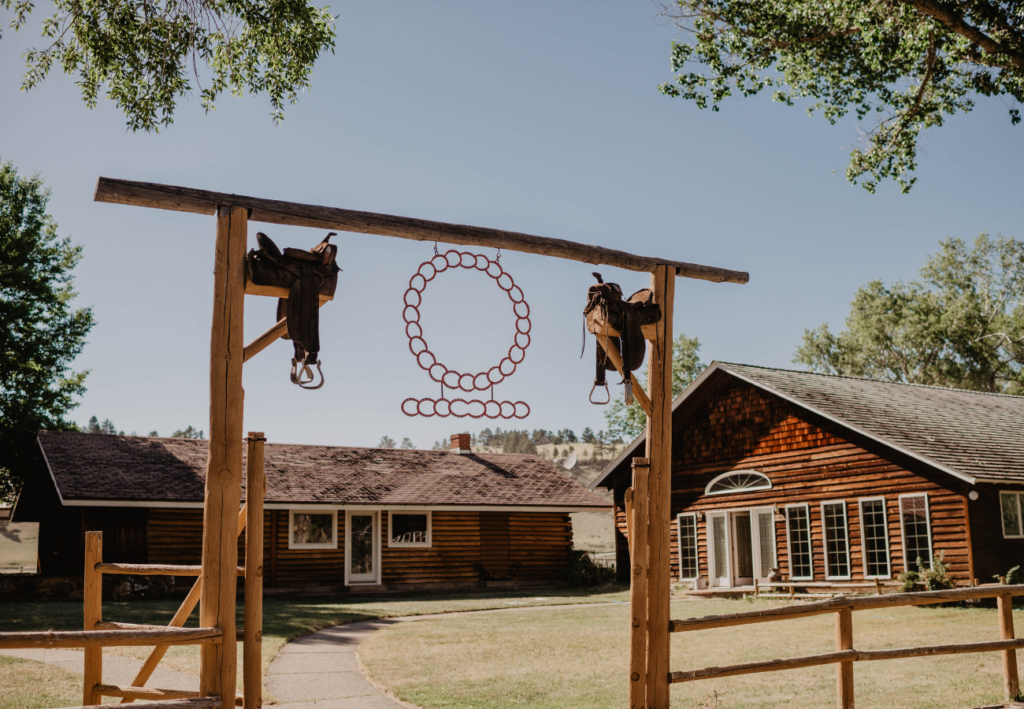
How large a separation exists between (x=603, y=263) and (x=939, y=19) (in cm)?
898

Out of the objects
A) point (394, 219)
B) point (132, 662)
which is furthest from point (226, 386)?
point (132, 662)

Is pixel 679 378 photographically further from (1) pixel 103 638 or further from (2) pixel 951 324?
(1) pixel 103 638

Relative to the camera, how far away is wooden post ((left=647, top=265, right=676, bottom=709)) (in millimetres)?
6375

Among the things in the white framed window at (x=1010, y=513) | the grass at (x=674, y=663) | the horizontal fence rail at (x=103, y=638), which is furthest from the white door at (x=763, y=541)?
the horizontal fence rail at (x=103, y=638)

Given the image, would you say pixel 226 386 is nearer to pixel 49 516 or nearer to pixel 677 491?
pixel 677 491

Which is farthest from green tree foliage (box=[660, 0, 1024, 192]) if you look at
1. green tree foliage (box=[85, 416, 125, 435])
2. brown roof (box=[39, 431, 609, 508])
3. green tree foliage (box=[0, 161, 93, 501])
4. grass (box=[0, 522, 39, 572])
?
green tree foliage (box=[85, 416, 125, 435])

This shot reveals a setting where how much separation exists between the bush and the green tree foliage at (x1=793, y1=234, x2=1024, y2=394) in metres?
27.3

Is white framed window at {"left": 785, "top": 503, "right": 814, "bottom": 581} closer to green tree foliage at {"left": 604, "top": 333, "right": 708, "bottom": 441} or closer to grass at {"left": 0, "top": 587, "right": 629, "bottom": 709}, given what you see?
grass at {"left": 0, "top": 587, "right": 629, "bottom": 709}

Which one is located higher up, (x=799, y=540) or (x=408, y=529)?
(x=408, y=529)

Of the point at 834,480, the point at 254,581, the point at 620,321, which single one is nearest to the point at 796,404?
the point at 834,480

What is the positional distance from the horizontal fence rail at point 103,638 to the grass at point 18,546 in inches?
1384

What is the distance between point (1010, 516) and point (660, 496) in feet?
49.0

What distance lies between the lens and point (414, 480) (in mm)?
26344

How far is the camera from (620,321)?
693 cm
